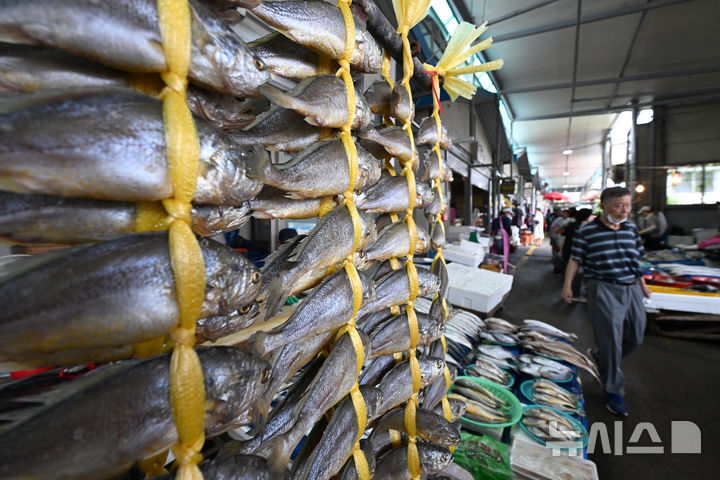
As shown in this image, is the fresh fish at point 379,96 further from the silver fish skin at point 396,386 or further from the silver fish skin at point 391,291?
the silver fish skin at point 396,386

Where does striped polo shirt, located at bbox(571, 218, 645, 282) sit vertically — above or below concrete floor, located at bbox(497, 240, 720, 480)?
above

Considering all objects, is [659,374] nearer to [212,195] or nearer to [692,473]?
[692,473]

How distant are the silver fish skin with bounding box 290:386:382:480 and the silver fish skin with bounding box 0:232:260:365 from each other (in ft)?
2.48

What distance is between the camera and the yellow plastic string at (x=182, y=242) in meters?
0.60

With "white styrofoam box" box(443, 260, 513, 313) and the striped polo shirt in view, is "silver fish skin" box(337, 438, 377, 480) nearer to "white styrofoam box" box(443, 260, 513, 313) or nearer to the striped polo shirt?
"white styrofoam box" box(443, 260, 513, 313)

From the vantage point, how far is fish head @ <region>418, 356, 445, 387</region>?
1525 millimetres

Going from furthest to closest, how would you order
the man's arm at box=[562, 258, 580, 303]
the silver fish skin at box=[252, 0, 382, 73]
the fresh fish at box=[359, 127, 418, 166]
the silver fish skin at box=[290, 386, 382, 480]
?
the man's arm at box=[562, 258, 580, 303] < the fresh fish at box=[359, 127, 418, 166] < the silver fish skin at box=[290, 386, 382, 480] < the silver fish skin at box=[252, 0, 382, 73]

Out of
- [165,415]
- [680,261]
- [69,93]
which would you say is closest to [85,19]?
[69,93]

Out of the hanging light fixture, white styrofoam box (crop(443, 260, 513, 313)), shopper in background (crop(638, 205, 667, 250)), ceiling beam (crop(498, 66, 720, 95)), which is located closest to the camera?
white styrofoam box (crop(443, 260, 513, 313))

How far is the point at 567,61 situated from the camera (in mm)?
10406

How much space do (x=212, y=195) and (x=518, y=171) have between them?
26898 mm

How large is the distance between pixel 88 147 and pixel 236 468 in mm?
804

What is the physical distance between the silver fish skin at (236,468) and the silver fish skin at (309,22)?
3.99 ft

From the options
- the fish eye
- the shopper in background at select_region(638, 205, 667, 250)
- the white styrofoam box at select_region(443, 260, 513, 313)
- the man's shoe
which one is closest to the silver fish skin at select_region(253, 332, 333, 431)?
the fish eye
